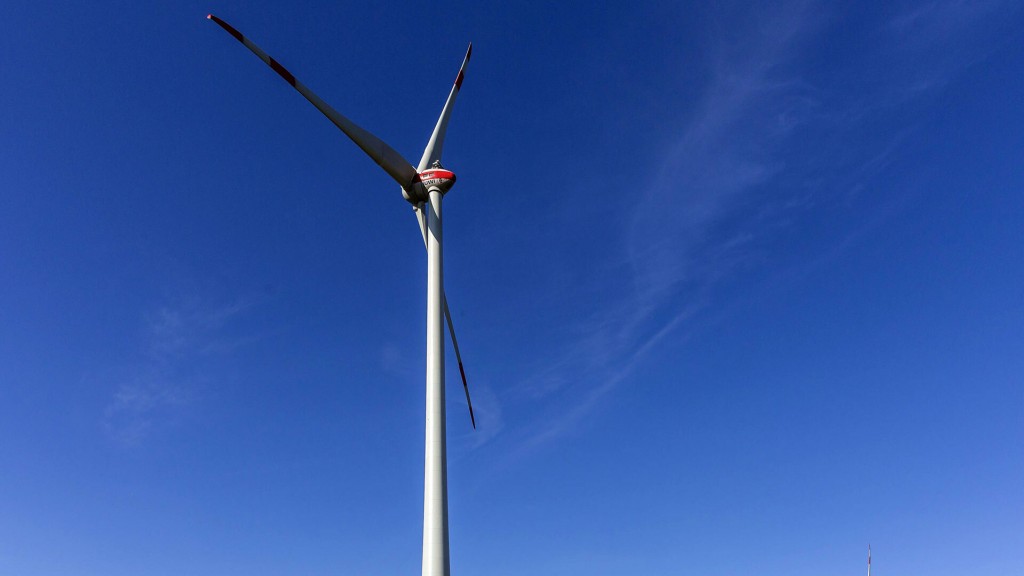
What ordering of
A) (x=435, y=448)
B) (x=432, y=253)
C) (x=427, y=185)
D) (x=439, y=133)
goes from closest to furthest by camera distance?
1. (x=435, y=448)
2. (x=432, y=253)
3. (x=427, y=185)
4. (x=439, y=133)

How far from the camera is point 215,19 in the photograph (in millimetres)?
28266

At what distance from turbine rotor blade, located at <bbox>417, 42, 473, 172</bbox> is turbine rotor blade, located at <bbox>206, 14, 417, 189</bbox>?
182 cm

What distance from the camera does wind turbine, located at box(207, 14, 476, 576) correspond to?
23500 millimetres

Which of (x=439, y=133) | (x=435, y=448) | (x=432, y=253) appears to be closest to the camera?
(x=435, y=448)

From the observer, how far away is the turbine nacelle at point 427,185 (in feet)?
114

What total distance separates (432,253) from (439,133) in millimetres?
11069

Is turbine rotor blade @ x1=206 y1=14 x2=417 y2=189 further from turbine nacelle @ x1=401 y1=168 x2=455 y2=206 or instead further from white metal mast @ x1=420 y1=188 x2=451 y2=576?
white metal mast @ x1=420 y1=188 x2=451 y2=576

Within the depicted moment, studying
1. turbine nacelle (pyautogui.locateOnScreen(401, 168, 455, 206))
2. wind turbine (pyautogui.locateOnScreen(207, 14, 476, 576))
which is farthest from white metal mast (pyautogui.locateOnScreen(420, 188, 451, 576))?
turbine nacelle (pyautogui.locateOnScreen(401, 168, 455, 206))

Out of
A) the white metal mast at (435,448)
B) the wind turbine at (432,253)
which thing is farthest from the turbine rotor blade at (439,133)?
the white metal mast at (435,448)

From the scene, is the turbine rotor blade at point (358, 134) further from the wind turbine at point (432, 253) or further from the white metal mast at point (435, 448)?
the white metal mast at point (435, 448)

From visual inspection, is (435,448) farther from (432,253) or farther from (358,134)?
(358,134)

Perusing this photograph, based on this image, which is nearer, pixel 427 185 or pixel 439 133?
pixel 427 185

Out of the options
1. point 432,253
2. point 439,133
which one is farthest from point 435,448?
point 439,133

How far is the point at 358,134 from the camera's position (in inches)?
1283
